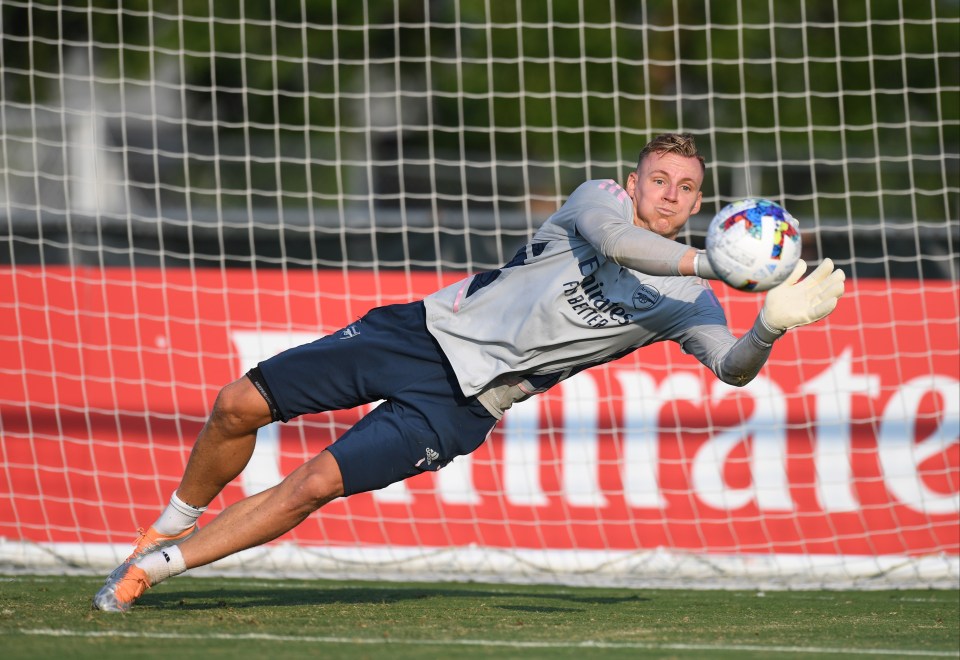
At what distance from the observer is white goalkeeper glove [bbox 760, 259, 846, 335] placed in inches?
174

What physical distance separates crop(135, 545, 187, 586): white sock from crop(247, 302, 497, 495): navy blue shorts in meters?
0.65

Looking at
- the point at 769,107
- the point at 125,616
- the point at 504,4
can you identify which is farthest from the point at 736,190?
the point at 125,616

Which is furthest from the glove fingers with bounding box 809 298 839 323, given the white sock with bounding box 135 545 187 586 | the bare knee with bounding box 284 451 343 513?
the white sock with bounding box 135 545 187 586

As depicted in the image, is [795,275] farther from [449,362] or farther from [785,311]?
[449,362]

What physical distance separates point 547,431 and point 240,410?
336 centimetres

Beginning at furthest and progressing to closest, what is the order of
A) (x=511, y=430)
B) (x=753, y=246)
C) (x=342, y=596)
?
(x=511, y=430), (x=342, y=596), (x=753, y=246)

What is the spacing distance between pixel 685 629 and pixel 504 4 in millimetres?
10347

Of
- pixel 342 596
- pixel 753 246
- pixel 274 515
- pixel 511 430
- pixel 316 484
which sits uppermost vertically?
pixel 753 246

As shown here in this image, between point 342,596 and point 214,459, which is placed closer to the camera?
point 214,459

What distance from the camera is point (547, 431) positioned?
26.7 feet

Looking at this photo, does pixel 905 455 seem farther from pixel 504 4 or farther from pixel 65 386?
pixel 504 4

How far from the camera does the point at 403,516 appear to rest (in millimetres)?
8031

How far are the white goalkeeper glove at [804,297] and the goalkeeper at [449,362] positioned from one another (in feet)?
1.30

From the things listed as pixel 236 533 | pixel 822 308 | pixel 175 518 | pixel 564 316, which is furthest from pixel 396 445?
pixel 822 308
